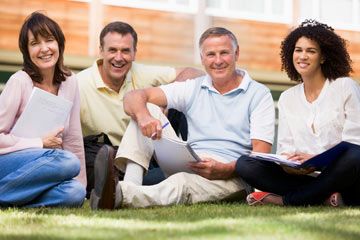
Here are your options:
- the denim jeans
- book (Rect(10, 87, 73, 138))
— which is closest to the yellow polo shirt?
book (Rect(10, 87, 73, 138))

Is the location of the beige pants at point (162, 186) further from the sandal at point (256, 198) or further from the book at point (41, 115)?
the book at point (41, 115)

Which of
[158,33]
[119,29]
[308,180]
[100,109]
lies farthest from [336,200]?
[158,33]

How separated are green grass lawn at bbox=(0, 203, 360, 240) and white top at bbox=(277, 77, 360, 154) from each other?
1.20 ft

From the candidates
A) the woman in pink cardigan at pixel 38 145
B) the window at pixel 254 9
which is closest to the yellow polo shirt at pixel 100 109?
the woman in pink cardigan at pixel 38 145

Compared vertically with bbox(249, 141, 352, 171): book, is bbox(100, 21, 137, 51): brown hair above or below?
above

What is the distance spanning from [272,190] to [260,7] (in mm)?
2703

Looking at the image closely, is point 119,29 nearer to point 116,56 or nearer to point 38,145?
point 116,56

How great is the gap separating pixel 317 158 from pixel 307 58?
638 millimetres

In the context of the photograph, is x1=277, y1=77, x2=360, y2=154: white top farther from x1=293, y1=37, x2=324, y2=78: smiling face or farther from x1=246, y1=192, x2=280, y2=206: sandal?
x1=246, y1=192, x2=280, y2=206: sandal

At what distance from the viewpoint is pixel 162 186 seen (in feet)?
13.5

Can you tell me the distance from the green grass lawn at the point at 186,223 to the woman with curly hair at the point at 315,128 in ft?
0.51

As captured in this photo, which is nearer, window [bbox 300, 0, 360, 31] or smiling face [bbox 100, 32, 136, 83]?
smiling face [bbox 100, 32, 136, 83]

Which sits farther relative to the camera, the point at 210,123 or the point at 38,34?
the point at 210,123

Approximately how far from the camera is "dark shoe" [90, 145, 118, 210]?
376 centimetres
